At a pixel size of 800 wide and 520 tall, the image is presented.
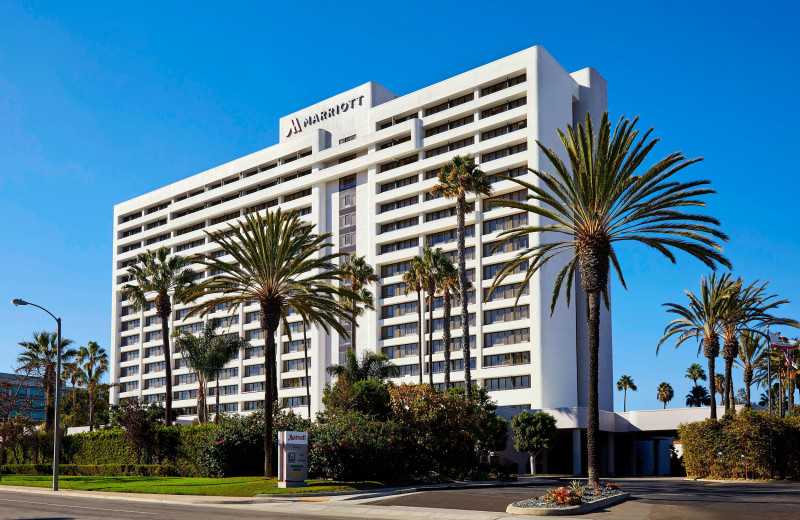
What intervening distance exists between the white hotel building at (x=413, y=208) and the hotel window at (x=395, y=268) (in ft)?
0.56

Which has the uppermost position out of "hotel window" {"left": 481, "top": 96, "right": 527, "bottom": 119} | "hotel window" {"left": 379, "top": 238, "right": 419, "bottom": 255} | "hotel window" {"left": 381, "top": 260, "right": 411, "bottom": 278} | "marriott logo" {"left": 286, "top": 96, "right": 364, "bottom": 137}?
"marriott logo" {"left": 286, "top": 96, "right": 364, "bottom": 137}

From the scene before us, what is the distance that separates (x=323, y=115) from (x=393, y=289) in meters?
27.0

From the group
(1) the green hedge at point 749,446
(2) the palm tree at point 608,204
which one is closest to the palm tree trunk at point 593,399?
(2) the palm tree at point 608,204

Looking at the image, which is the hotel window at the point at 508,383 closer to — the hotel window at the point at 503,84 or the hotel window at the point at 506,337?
the hotel window at the point at 506,337

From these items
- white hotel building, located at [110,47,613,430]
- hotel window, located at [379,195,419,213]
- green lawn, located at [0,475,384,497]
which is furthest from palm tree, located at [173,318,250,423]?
green lawn, located at [0,475,384,497]

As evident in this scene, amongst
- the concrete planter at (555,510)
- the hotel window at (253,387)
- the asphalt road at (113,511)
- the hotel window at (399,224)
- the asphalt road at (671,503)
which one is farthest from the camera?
the hotel window at (253,387)

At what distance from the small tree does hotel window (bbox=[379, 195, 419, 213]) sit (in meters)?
31.9

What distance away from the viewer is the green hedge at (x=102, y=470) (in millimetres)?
53219

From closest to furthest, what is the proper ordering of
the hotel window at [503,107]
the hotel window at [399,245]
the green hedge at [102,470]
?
the green hedge at [102,470] → the hotel window at [503,107] → the hotel window at [399,245]

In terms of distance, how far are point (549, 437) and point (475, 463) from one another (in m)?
20.2

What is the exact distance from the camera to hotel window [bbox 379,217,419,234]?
90188mm

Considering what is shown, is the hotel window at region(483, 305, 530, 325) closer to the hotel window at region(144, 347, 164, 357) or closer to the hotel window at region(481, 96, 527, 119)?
the hotel window at region(481, 96, 527, 119)

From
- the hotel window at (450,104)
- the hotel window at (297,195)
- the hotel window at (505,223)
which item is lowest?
the hotel window at (505,223)

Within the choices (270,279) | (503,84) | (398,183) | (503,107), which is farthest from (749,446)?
(398,183)
